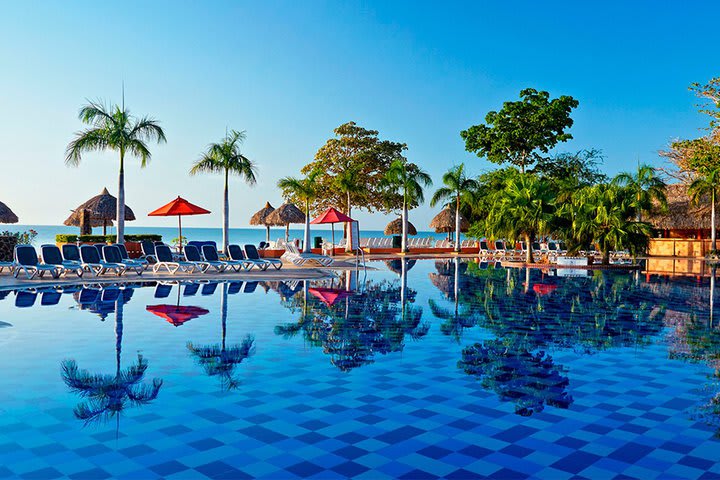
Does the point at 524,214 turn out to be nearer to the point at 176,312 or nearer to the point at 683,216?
the point at 176,312

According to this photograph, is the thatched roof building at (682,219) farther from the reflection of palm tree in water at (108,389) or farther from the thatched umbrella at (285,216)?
the reflection of palm tree in water at (108,389)

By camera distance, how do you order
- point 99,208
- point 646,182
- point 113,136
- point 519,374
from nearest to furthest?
point 519,374 → point 113,136 → point 99,208 → point 646,182

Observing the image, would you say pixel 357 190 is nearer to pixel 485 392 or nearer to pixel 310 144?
pixel 310 144

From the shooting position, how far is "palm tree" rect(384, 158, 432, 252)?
103 feet

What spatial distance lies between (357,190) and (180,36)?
13.8 m

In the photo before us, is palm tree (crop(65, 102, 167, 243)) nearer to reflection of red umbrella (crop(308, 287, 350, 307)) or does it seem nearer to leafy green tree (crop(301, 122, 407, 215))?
reflection of red umbrella (crop(308, 287, 350, 307))

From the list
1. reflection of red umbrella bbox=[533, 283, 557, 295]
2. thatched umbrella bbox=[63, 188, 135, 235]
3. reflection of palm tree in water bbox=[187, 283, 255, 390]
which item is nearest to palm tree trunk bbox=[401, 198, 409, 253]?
thatched umbrella bbox=[63, 188, 135, 235]

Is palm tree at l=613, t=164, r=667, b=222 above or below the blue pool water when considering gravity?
above

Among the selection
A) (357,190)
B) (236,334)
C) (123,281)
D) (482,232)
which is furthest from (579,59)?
(236,334)

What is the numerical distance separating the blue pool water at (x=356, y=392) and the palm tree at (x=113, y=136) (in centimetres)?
1015

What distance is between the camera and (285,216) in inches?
1185

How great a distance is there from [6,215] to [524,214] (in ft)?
63.2

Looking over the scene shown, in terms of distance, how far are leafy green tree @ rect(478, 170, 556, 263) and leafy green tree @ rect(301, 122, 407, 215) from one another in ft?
44.0

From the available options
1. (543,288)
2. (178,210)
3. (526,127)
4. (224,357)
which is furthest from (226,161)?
(526,127)
